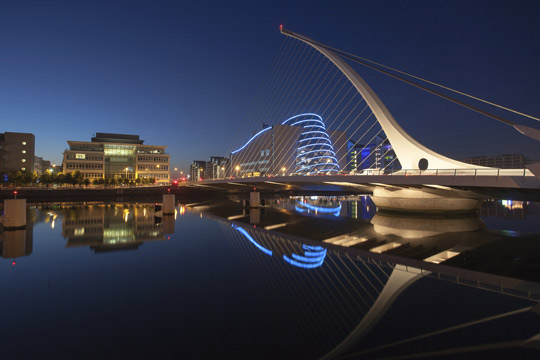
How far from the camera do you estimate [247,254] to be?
37.9 feet

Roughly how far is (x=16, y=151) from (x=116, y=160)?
23732mm

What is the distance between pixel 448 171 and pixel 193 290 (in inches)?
599

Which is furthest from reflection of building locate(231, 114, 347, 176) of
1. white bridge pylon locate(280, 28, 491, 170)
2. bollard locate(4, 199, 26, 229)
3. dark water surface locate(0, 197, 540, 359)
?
dark water surface locate(0, 197, 540, 359)

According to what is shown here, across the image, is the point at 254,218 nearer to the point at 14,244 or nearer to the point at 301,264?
the point at 301,264

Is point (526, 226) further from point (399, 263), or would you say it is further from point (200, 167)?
point (200, 167)

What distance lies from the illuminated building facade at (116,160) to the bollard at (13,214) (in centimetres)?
5915

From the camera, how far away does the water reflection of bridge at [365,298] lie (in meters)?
4.75

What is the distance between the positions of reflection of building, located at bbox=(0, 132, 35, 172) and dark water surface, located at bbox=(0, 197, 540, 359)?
7942cm

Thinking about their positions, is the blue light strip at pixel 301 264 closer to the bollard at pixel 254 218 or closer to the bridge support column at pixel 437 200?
the bollard at pixel 254 218

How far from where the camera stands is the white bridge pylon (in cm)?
1772

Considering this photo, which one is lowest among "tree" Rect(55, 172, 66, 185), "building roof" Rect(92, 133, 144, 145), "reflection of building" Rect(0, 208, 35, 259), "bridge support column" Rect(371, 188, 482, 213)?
"reflection of building" Rect(0, 208, 35, 259)

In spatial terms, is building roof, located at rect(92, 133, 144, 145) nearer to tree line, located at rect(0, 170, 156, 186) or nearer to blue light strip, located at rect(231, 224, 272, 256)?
tree line, located at rect(0, 170, 156, 186)

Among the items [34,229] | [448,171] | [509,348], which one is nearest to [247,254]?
[509,348]

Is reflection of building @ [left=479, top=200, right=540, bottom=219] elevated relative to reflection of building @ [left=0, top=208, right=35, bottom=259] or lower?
elevated
